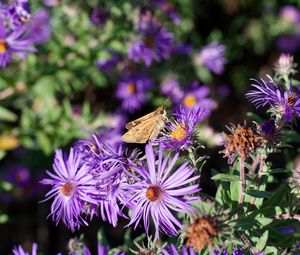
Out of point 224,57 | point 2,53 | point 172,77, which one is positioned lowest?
point 2,53

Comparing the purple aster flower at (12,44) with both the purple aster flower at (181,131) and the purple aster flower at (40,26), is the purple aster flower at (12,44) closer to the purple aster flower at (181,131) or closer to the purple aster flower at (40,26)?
the purple aster flower at (40,26)

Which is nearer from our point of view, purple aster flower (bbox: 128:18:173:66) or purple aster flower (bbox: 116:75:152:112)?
purple aster flower (bbox: 128:18:173:66)

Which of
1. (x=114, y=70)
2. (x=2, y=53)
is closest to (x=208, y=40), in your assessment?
(x=114, y=70)

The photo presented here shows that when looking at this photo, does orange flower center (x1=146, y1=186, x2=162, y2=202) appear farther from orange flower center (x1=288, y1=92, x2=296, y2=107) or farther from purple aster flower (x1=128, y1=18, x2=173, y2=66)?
purple aster flower (x1=128, y1=18, x2=173, y2=66)

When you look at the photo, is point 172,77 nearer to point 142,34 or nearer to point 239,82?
point 142,34

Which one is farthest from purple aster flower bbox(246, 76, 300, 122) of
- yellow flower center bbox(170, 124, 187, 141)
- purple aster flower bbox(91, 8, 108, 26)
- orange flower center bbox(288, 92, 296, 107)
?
purple aster flower bbox(91, 8, 108, 26)
